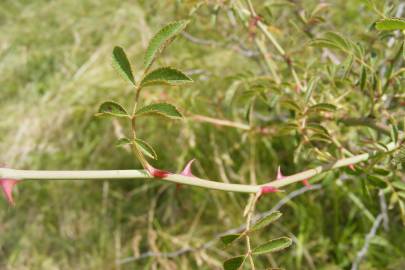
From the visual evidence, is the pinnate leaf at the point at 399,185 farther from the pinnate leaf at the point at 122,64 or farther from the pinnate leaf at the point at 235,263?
the pinnate leaf at the point at 122,64

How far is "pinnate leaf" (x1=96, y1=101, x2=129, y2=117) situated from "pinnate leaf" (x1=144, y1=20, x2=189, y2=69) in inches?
1.9

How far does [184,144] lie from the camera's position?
1.57m

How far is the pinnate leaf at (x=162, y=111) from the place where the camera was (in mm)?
503

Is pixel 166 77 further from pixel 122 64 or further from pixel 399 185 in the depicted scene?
pixel 399 185

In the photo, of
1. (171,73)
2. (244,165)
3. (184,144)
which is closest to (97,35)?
(184,144)

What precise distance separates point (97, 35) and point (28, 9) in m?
0.45

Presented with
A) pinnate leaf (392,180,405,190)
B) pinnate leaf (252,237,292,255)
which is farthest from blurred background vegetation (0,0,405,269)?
pinnate leaf (252,237,292,255)

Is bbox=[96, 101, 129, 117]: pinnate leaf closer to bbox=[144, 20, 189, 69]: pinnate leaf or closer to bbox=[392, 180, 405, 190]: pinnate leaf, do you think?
bbox=[144, 20, 189, 69]: pinnate leaf

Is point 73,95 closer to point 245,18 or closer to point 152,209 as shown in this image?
point 152,209

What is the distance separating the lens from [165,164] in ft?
5.33

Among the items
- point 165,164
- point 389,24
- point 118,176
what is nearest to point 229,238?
point 118,176

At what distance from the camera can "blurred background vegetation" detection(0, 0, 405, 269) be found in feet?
4.50

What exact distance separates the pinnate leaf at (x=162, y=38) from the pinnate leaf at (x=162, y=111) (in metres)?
0.04

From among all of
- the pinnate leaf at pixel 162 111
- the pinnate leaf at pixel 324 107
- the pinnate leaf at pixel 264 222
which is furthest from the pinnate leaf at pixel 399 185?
the pinnate leaf at pixel 162 111
